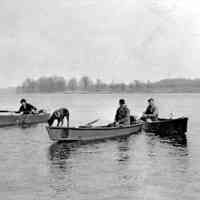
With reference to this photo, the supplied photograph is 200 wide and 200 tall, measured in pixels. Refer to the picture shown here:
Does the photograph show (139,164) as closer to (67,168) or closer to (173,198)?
(67,168)

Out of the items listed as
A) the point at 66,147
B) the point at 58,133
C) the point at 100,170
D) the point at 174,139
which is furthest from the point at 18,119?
the point at 100,170

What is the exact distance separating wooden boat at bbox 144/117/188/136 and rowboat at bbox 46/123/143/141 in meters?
1.87

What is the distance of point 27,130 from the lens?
33312mm

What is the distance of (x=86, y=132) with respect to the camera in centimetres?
2488

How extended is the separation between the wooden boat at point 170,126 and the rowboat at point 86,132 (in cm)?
187

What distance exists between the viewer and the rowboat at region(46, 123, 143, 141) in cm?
2367

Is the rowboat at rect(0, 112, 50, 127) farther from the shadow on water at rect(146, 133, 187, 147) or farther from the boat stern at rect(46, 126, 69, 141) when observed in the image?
the boat stern at rect(46, 126, 69, 141)

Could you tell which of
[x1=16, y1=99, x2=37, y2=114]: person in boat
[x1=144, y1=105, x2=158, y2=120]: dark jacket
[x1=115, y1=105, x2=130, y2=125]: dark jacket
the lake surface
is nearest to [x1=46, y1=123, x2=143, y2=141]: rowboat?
[x1=115, y1=105, x2=130, y2=125]: dark jacket

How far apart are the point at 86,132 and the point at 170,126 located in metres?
7.07

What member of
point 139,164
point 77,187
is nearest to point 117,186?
point 77,187

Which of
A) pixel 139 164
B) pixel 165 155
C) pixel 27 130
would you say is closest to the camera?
pixel 139 164

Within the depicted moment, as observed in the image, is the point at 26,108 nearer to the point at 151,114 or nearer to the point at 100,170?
the point at 151,114

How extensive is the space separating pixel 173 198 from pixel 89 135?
12.6 metres

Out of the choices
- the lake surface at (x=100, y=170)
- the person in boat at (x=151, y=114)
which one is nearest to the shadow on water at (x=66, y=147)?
the lake surface at (x=100, y=170)
